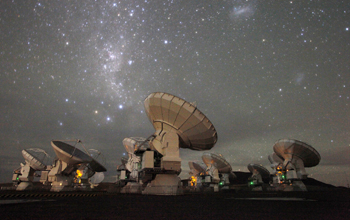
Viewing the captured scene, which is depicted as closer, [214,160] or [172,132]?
[172,132]

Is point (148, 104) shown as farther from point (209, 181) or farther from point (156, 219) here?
point (209, 181)

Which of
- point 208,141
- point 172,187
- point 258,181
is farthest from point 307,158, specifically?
point 172,187

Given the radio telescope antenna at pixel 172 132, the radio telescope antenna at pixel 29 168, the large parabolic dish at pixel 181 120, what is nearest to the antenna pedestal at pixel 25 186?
the radio telescope antenna at pixel 29 168

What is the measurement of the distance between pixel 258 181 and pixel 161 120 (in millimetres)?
35664

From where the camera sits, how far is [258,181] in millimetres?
45344

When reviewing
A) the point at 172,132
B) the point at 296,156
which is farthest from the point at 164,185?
the point at 296,156

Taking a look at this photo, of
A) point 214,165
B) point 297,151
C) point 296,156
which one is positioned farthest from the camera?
point 214,165

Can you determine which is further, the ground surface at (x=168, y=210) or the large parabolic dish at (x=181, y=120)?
the large parabolic dish at (x=181, y=120)

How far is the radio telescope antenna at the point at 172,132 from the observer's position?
17.6 metres

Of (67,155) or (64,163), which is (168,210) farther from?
(64,163)

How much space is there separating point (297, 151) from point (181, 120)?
24.8m

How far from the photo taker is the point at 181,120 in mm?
18234

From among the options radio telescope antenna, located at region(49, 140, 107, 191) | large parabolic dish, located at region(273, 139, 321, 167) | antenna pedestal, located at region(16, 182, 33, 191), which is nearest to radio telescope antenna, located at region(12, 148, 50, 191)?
antenna pedestal, located at region(16, 182, 33, 191)

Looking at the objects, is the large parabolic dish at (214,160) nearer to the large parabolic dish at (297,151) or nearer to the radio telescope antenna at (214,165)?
the radio telescope antenna at (214,165)
